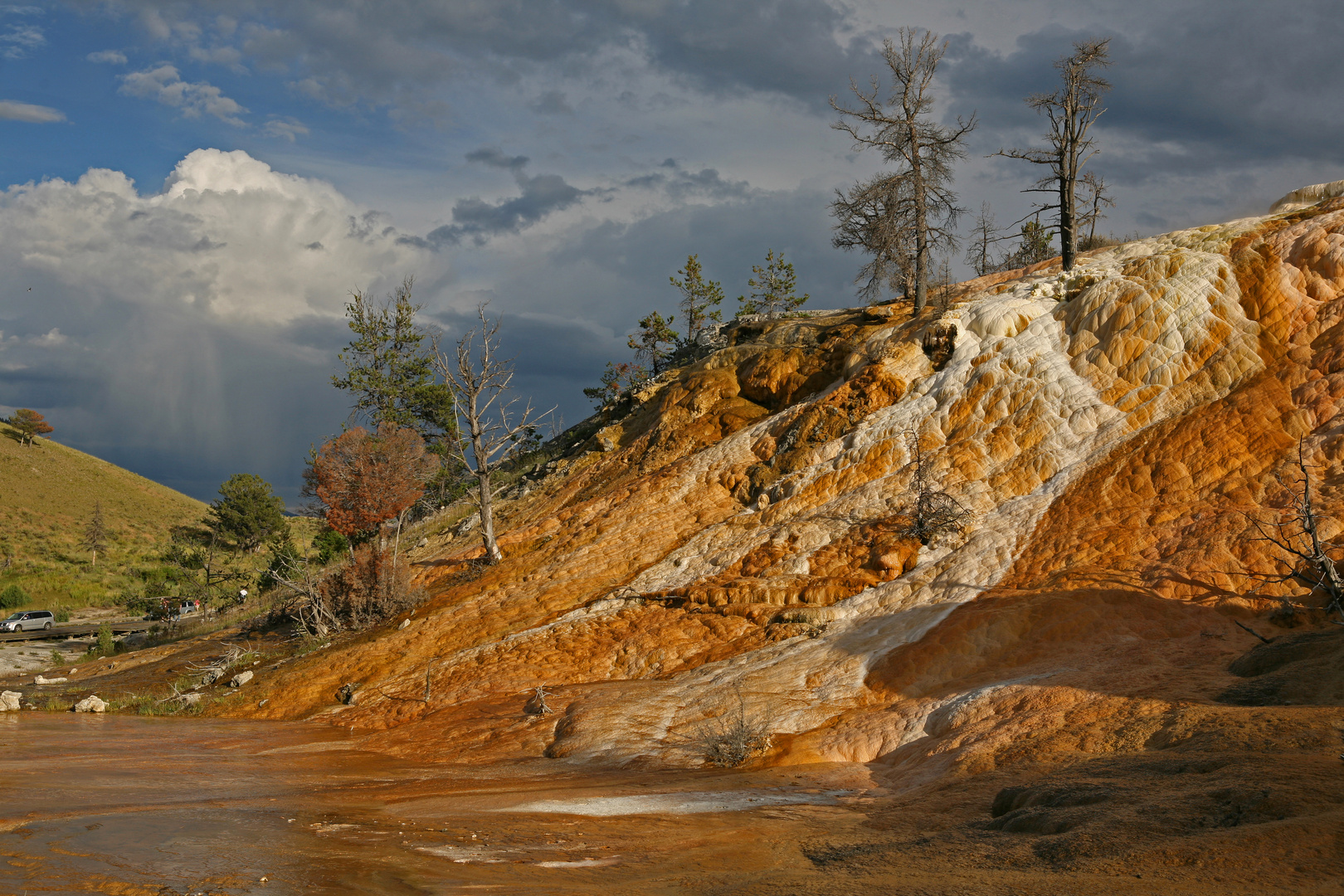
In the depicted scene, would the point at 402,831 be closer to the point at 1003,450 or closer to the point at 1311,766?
the point at 1311,766

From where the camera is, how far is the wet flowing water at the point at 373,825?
614cm

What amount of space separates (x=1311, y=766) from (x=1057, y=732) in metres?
3.56

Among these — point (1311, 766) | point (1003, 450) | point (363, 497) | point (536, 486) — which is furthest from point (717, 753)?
point (363, 497)

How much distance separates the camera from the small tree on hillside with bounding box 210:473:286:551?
56094 mm

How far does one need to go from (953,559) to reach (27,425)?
9250cm

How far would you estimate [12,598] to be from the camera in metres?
48.3

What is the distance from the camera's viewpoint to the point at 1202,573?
13.5 meters

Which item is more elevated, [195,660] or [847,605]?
[847,605]

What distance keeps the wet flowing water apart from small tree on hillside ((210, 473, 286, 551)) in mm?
45409

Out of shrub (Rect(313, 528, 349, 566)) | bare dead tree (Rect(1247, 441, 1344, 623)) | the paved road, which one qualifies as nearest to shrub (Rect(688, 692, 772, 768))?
bare dead tree (Rect(1247, 441, 1344, 623))

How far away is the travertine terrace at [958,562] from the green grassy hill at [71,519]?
40587mm

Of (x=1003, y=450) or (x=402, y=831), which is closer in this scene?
(x=402, y=831)

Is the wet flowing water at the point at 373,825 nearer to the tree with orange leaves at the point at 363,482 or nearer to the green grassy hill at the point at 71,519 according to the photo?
the tree with orange leaves at the point at 363,482

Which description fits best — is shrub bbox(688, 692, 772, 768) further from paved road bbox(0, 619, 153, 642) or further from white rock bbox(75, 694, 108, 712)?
paved road bbox(0, 619, 153, 642)
